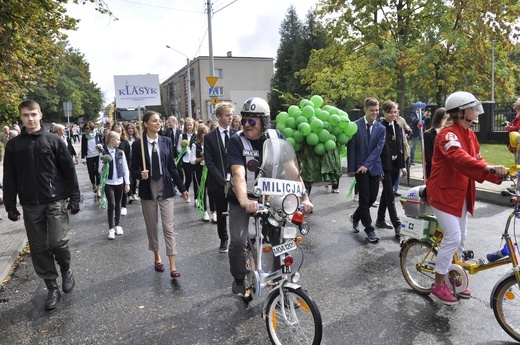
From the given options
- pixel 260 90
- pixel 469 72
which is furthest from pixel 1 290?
pixel 260 90

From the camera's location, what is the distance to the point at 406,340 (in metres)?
3.42

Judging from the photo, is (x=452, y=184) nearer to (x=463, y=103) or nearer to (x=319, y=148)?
(x=463, y=103)

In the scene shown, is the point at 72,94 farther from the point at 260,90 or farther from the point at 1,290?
the point at 1,290

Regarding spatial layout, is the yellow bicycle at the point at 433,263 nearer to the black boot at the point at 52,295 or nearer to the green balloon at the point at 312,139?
the green balloon at the point at 312,139

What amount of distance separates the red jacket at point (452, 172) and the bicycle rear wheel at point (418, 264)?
2.13ft

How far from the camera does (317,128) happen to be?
636 centimetres

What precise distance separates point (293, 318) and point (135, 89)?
4.97m

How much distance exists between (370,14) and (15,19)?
19800 mm

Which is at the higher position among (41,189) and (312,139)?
(312,139)

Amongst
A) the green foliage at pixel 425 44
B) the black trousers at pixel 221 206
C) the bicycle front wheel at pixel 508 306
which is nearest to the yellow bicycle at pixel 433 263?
the bicycle front wheel at pixel 508 306

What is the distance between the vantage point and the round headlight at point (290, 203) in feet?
10.2

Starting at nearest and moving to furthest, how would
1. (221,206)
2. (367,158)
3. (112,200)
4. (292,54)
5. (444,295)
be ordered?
(444,295) → (221,206) → (367,158) → (112,200) → (292,54)

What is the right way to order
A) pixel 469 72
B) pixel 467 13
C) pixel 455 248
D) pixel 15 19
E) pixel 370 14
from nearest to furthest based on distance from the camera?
pixel 455 248
pixel 15 19
pixel 467 13
pixel 469 72
pixel 370 14

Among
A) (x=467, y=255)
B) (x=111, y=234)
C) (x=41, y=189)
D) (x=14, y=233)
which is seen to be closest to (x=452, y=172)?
(x=467, y=255)
